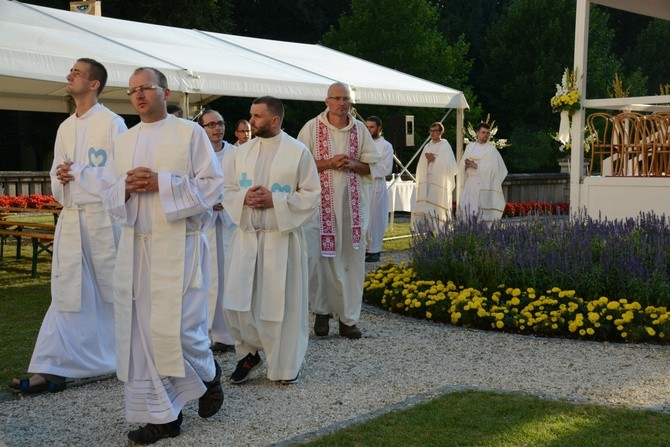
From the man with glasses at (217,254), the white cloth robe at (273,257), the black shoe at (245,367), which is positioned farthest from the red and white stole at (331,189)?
the black shoe at (245,367)

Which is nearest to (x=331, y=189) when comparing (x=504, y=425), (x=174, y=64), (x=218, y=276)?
(x=218, y=276)

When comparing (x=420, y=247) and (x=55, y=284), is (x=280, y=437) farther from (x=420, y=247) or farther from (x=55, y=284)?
(x=420, y=247)

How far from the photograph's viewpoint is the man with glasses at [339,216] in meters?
8.67

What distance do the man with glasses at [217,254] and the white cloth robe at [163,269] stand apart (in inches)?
87.8

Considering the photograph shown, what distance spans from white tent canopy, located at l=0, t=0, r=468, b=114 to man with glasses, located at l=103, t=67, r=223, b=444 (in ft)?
18.2

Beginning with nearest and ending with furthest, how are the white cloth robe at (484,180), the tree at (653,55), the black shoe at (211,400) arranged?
1. the black shoe at (211,400)
2. the white cloth robe at (484,180)
3. the tree at (653,55)

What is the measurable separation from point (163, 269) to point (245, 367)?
1.56m

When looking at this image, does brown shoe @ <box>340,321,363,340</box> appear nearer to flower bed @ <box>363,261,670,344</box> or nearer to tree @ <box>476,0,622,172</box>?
flower bed @ <box>363,261,670,344</box>

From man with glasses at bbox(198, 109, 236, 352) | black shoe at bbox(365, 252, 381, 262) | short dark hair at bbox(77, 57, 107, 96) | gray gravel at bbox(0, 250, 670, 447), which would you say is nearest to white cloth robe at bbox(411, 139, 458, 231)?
black shoe at bbox(365, 252, 381, 262)

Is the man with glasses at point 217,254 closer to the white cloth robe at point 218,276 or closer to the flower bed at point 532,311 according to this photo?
the white cloth robe at point 218,276

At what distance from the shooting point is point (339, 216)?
8781 mm

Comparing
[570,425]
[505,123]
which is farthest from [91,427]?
[505,123]

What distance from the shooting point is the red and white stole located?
344 inches

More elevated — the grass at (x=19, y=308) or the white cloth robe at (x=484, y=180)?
the white cloth robe at (x=484, y=180)
